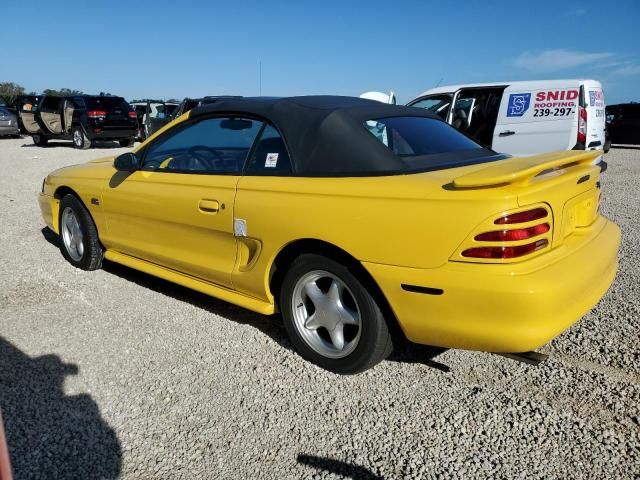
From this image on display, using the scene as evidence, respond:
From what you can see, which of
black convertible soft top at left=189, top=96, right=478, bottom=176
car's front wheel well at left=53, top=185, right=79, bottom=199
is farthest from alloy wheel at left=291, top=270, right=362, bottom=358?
car's front wheel well at left=53, top=185, right=79, bottom=199

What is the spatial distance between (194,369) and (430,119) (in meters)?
2.19

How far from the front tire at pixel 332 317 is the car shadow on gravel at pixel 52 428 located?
110 cm

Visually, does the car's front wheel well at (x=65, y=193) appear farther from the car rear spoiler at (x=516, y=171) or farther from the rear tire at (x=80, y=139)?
the rear tire at (x=80, y=139)

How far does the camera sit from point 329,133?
281cm

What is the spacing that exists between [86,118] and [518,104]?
1334cm

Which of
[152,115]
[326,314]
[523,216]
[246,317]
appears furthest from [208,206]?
[152,115]

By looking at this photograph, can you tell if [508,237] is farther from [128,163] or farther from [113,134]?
[113,134]

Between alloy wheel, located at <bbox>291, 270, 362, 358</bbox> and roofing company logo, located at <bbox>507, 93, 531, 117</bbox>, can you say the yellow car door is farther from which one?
roofing company logo, located at <bbox>507, 93, 531, 117</bbox>

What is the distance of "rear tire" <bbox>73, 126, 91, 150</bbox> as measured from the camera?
16703mm

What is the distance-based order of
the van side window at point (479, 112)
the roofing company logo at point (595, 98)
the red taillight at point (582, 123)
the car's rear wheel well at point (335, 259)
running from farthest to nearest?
the van side window at point (479, 112) < the roofing company logo at point (595, 98) < the red taillight at point (582, 123) < the car's rear wheel well at point (335, 259)

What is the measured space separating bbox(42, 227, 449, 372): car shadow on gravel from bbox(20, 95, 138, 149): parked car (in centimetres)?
1326

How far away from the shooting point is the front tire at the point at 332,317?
8.47 ft

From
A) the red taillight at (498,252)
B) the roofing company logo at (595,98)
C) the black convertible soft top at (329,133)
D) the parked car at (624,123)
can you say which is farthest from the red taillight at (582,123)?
the parked car at (624,123)

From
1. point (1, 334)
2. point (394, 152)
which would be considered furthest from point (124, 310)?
point (394, 152)
